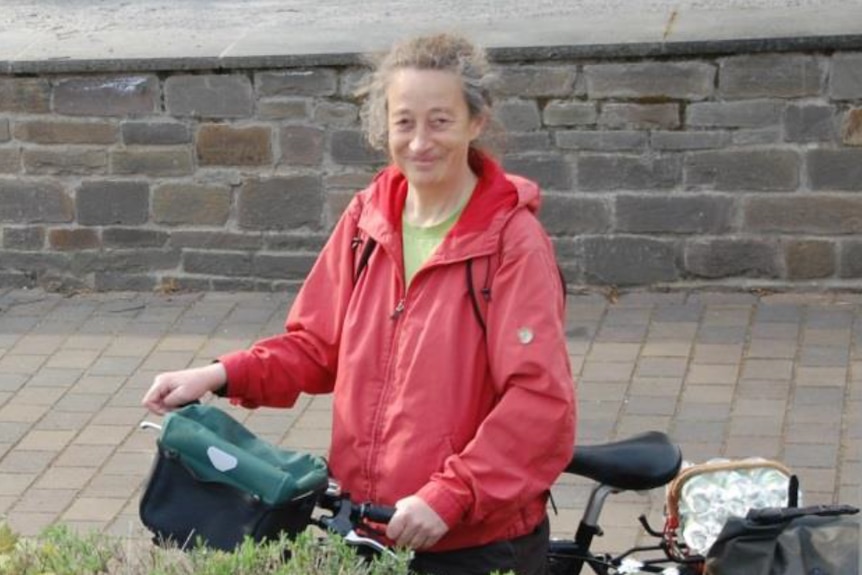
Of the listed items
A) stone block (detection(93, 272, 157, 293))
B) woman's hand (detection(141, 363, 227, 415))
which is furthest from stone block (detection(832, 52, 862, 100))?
woman's hand (detection(141, 363, 227, 415))

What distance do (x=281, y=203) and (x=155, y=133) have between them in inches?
25.4

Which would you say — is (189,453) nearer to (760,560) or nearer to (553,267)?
(553,267)

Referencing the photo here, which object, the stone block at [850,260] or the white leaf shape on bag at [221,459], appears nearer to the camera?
the white leaf shape on bag at [221,459]

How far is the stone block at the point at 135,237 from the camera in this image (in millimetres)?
8188

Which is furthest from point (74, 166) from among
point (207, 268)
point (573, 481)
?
point (573, 481)

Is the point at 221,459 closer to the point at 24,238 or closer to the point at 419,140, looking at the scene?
the point at 419,140

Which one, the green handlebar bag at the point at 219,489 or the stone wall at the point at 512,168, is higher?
the green handlebar bag at the point at 219,489

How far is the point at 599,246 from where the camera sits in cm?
778

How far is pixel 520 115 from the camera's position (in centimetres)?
770

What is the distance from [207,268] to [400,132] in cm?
467

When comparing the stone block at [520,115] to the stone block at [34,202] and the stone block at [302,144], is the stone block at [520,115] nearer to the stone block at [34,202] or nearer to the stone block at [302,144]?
the stone block at [302,144]

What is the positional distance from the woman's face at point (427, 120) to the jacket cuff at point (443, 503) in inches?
24.9

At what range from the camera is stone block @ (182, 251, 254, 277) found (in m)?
8.13

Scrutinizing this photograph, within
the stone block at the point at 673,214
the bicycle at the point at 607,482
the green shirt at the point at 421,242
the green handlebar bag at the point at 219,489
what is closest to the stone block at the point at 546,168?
the stone block at the point at 673,214
